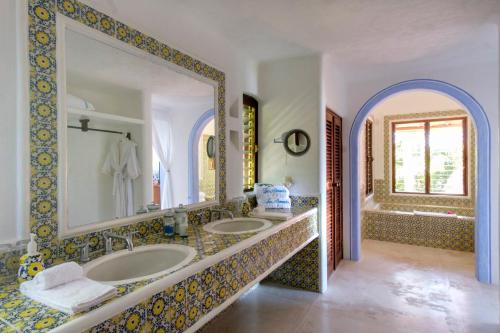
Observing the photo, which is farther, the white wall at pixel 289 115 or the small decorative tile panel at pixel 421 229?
the small decorative tile panel at pixel 421 229

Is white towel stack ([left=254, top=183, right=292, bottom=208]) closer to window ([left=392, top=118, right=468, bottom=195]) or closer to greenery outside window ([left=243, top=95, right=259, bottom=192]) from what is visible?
greenery outside window ([left=243, top=95, right=259, bottom=192])

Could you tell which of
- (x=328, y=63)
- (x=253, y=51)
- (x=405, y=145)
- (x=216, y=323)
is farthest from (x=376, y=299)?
(x=405, y=145)

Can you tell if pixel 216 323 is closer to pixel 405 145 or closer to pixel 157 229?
pixel 157 229

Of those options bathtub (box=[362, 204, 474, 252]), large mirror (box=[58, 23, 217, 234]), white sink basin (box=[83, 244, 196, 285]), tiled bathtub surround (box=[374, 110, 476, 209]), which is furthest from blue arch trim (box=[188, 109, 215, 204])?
tiled bathtub surround (box=[374, 110, 476, 209])

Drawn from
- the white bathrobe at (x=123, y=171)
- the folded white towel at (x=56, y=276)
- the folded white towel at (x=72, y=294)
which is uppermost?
the white bathrobe at (x=123, y=171)

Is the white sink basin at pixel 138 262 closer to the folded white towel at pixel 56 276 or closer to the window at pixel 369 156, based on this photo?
the folded white towel at pixel 56 276

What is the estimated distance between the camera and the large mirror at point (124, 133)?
136 centimetres

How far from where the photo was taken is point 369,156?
5.43m

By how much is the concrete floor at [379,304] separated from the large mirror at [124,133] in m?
1.17

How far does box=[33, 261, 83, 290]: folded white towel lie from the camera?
0.97m

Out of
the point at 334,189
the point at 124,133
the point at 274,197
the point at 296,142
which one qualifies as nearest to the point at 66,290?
the point at 124,133

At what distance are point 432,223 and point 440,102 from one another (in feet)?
6.91

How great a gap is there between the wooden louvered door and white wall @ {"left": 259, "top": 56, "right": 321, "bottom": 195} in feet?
1.42

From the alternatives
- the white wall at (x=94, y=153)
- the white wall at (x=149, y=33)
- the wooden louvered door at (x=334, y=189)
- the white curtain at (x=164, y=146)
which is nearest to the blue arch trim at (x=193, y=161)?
the white curtain at (x=164, y=146)
